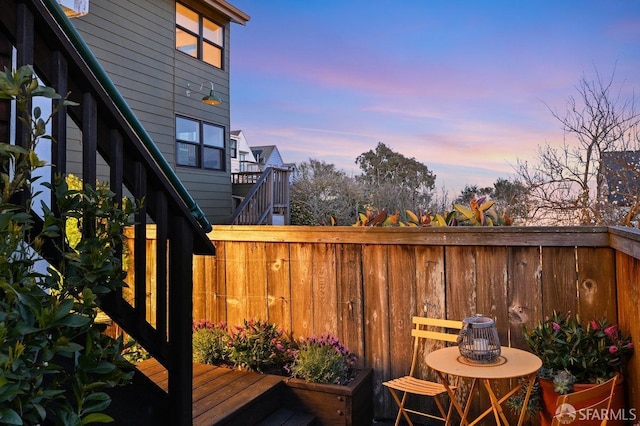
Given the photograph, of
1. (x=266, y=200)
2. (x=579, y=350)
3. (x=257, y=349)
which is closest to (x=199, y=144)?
(x=266, y=200)

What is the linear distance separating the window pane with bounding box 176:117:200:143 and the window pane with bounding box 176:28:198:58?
1.41 metres

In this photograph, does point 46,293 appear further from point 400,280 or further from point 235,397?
point 400,280

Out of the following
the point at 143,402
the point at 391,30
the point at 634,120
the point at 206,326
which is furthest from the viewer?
the point at 391,30

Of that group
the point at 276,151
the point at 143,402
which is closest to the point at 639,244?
Result: the point at 143,402

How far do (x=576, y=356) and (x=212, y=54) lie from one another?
29.9ft

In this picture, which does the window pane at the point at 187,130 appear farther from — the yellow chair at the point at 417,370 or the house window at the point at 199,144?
the yellow chair at the point at 417,370

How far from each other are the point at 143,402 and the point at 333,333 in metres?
1.82

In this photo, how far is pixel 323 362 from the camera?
2.96m

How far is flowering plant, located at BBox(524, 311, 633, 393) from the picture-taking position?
2.40m

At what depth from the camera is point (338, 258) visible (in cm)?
338

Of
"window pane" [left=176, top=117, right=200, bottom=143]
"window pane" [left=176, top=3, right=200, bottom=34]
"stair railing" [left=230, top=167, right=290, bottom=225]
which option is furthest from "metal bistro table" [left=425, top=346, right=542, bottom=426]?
"window pane" [left=176, top=3, right=200, bottom=34]

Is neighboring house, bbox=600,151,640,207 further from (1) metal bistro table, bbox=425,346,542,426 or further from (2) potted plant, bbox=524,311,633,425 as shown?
(1) metal bistro table, bbox=425,346,542,426

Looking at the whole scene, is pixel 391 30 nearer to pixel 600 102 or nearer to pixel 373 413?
pixel 600 102

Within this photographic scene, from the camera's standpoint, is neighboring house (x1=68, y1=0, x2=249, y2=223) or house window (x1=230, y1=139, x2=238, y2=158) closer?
neighboring house (x1=68, y1=0, x2=249, y2=223)
